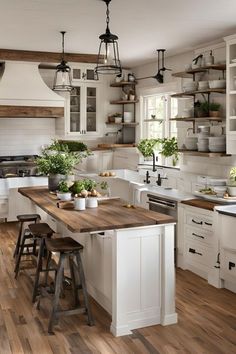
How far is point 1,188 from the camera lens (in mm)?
7824

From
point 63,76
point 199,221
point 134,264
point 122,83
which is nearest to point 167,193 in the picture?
point 199,221

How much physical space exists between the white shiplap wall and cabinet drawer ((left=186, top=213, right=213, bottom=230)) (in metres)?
4.13

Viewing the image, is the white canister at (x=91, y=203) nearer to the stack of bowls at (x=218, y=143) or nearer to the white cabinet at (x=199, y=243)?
the white cabinet at (x=199, y=243)

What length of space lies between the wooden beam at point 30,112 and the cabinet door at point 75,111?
0.41 meters

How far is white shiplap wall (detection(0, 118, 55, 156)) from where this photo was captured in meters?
8.37

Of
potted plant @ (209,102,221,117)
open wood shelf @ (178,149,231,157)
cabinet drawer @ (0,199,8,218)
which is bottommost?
cabinet drawer @ (0,199,8,218)

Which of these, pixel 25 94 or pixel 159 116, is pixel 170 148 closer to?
pixel 159 116

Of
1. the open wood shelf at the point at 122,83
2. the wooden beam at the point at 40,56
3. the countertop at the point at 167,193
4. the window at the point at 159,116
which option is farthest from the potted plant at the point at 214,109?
the open wood shelf at the point at 122,83

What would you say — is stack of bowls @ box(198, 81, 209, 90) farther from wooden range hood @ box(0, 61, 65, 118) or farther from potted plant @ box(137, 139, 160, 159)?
wooden range hood @ box(0, 61, 65, 118)

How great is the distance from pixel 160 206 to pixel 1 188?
123 inches

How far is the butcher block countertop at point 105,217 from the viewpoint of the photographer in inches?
145

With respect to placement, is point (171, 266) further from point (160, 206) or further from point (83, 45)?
point (83, 45)

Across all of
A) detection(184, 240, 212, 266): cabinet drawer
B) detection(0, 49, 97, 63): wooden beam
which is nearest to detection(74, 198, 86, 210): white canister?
detection(184, 240, 212, 266): cabinet drawer

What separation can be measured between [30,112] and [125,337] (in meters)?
5.08
